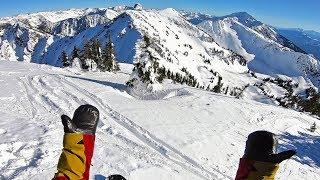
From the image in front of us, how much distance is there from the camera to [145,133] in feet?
50.5

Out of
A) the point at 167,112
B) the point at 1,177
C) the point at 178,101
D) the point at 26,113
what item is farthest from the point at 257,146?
the point at 178,101

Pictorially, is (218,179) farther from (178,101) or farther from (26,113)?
(178,101)

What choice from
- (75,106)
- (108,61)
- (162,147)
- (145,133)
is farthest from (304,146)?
(108,61)

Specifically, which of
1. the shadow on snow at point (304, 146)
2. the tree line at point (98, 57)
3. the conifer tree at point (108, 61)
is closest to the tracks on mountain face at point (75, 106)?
the shadow on snow at point (304, 146)

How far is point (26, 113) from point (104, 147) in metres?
5.76

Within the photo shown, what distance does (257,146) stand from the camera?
4945 mm

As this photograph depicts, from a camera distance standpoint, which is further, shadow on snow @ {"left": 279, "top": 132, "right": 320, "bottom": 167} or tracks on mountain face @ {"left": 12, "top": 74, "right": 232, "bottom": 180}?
shadow on snow @ {"left": 279, "top": 132, "right": 320, "bottom": 167}

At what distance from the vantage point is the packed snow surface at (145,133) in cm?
1048

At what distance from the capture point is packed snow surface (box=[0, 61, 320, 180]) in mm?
10477

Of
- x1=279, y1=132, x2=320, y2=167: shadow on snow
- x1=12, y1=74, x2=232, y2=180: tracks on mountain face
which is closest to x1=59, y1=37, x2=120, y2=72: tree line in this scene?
x1=12, y1=74, x2=232, y2=180: tracks on mountain face

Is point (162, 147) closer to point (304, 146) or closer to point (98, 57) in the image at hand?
point (304, 146)

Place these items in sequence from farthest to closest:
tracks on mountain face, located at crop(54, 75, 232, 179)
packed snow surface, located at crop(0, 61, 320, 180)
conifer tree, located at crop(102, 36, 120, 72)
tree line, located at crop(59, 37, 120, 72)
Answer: conifer tree, located at crop(102, 36, 120, 72), tree line, located at crop(59, 37, 120, 72), tracks on mountain face, located at crop(54, 75, 232, 179), packed snow surface, located at crop(0, 61, 320, 180)

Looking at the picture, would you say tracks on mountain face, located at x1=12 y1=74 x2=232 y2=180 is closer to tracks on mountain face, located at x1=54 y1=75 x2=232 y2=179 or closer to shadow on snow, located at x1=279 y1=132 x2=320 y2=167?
tracks on mountain face, located at x1=54 y1=75 x2=232 y2=179

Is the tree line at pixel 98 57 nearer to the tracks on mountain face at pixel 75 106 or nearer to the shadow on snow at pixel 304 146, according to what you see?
the tracks on mountain face at pixel 75 106
